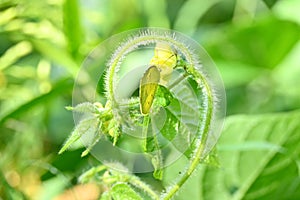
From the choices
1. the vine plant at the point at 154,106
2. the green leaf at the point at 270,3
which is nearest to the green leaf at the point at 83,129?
the vine plant at the point at 154,106

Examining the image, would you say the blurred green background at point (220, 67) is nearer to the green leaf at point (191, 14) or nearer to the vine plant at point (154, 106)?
the green leaf at point (191, 14)

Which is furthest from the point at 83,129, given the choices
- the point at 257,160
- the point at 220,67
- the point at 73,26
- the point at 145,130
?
the point at 220,67

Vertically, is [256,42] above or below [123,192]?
below

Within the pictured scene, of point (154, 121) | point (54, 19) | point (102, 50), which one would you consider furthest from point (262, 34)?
point (154, 121)

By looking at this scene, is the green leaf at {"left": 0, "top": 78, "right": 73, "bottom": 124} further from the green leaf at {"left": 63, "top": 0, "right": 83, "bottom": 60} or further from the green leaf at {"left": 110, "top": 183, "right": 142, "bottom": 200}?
the green leaf at {"left": 110, "top": 183, "right": 142, "bottom": 200}

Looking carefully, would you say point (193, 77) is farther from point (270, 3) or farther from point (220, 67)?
point (270, 3)

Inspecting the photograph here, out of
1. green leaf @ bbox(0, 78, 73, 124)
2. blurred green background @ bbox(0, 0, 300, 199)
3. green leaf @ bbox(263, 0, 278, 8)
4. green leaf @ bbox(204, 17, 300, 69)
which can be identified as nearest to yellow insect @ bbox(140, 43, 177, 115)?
blurred green background @ bbox(0, 0, 300, 199)
